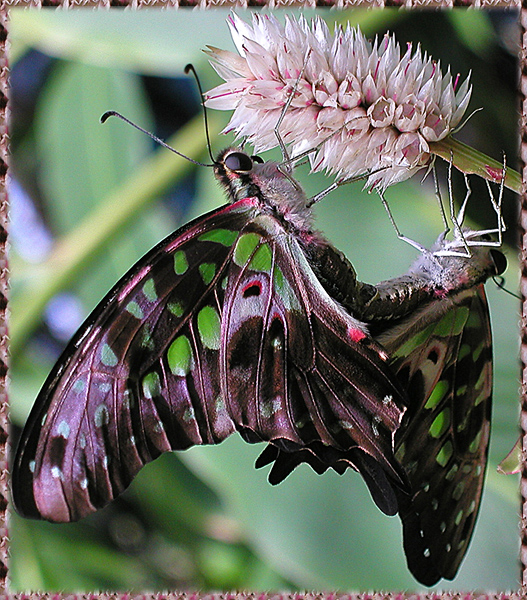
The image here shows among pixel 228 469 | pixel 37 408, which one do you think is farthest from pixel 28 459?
pixel 228 469

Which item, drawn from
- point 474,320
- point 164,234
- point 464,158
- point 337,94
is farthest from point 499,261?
point 164,234

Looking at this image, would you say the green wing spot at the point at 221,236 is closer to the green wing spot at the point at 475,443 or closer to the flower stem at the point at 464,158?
the flower stem at the point at 464,158

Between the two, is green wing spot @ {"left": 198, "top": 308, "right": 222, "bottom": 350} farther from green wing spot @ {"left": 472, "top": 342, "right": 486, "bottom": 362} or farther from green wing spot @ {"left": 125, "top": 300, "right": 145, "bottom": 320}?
green wing spot @ {"left": 472, "top": 342, "right": 486, "bottom": 362}

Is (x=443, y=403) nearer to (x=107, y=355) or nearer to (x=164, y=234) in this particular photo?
(x=107, y=355)

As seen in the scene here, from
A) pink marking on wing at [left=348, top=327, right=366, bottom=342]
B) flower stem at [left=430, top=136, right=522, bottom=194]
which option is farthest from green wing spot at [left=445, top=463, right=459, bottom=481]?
flower stem at [left=430, top=136, right=522, bottom=194]

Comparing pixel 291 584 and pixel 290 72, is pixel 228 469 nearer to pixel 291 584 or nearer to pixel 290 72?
pixel 291 584
